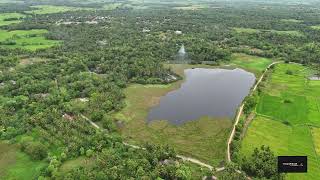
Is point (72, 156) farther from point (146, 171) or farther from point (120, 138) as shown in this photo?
point (146, 171)

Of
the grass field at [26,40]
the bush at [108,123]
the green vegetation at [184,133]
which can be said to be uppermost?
the grass field at [26,40]

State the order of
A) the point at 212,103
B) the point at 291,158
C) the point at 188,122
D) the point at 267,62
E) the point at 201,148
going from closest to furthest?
the point at 291,158
the point at 201,148
the point at 188,122
the point at 212,103
the point at 267,62

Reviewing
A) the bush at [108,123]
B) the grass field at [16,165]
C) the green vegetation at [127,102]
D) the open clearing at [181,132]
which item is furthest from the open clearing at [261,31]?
the grass field at [16,165]

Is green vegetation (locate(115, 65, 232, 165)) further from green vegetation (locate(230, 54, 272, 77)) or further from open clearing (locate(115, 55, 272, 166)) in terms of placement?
green vegetation (locate(230, 54, 272, 77))

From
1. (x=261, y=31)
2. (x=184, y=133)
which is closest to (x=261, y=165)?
(x=184, y=133)

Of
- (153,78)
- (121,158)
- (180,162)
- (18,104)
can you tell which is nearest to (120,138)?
(121,158)

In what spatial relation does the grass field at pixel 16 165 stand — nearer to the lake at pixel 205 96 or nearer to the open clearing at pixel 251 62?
the lake at pixel 205 96

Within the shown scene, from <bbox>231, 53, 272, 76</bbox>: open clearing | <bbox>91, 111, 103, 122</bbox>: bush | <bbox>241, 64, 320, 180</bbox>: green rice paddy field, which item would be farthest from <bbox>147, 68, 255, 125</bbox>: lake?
<bbox>91, 111, 103, 122</bbox>: bush
